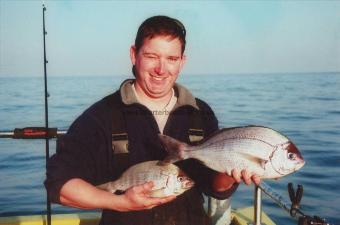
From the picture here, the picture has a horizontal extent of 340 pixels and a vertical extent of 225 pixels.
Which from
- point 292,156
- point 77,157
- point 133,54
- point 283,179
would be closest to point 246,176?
point 292,156

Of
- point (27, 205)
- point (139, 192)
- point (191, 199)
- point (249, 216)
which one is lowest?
point (27, 205)

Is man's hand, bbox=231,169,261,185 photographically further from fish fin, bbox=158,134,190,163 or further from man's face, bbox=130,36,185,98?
man's face, bbox=130,36,185,98

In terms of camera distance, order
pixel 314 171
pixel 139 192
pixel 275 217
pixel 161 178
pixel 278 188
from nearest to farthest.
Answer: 1. pixel 139 192
2. pixel 161 178
3. pixel 275 217
4. pixel 278 188
5. pixel 314 171

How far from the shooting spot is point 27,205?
924 cm

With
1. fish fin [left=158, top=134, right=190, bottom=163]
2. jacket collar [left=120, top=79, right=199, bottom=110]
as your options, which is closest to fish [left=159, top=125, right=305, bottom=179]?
fish fin [left=158, top=134, right=190, bottom=163]

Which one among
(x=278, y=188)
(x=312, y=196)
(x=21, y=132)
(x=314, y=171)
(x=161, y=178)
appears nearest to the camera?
(x=161, y=178)

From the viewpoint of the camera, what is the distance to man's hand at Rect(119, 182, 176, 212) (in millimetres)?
2484

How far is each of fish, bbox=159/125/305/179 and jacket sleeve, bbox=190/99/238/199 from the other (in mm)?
261

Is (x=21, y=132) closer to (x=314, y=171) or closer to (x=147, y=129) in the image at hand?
(x=147, y=129)

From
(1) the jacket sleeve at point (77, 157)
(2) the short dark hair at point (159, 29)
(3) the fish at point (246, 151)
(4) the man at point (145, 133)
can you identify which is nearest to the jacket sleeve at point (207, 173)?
(4) the man at point (145, 133)

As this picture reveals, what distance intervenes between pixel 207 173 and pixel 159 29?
3.54 feet

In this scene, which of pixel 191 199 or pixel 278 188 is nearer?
pixel 191 199

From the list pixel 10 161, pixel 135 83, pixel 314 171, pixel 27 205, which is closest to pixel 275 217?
pixel 314 171

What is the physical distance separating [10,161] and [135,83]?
10.9 meters
